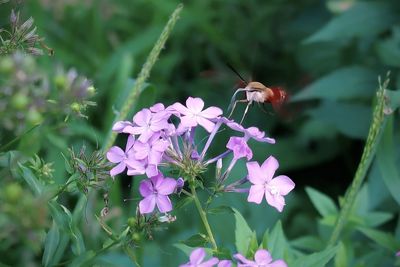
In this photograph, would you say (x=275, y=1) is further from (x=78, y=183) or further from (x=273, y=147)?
(x=78, y=183)

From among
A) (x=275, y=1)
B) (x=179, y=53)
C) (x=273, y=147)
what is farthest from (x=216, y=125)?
(x=275, y=1)

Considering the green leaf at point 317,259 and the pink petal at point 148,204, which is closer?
the pink petal at point 148,204

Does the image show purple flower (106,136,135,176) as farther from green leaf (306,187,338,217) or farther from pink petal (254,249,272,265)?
green leaf (306,187,338,217)

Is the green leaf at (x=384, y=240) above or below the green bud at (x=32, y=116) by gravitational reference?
below

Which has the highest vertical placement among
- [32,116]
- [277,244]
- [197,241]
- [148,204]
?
[32,116]

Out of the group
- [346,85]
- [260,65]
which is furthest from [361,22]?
[260,65]

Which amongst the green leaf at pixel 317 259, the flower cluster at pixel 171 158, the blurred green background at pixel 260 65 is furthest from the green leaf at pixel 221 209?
the blurred green background at pixel 260 65

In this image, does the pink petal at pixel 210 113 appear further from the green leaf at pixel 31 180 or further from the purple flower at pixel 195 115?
the green leaf at pixel 31 180

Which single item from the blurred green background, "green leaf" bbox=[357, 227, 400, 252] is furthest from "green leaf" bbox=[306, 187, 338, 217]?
the blurred green background

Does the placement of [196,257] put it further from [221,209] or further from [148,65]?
[148,65]
